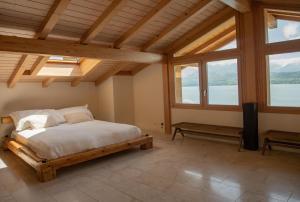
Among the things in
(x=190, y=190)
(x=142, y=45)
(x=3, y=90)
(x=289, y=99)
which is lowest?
(x=190, y=190)

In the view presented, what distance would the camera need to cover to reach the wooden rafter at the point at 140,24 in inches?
140

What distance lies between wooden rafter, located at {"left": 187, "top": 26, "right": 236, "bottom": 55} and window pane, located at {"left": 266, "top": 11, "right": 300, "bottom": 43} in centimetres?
68

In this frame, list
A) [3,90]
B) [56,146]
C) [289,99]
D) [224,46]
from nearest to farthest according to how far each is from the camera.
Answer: [56,146]
[289,99]
[224,46]
[3,90]

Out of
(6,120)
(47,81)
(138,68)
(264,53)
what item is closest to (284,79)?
(264,53)

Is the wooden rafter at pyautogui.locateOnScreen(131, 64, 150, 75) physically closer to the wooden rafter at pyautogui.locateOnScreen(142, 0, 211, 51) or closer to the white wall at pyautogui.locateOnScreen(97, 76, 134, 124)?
the white wall at pyautogui.locateOnScreen(97, 76, 134, 124)

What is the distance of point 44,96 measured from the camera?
546cm

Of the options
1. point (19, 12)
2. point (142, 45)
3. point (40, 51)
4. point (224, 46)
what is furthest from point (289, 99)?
point (19, 12)

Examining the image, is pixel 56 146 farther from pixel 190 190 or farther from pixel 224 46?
pixel 224 46

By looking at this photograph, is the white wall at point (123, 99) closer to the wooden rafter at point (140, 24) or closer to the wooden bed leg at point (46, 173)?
the wooden rafter at point (140, 24)

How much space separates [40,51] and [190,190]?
2.83 m

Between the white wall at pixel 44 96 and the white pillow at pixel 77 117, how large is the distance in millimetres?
871

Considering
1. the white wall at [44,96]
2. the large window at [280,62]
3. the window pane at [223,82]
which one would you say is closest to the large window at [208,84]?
the window pane at [223,82]

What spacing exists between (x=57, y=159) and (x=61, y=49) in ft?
5.49

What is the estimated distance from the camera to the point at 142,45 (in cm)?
495
